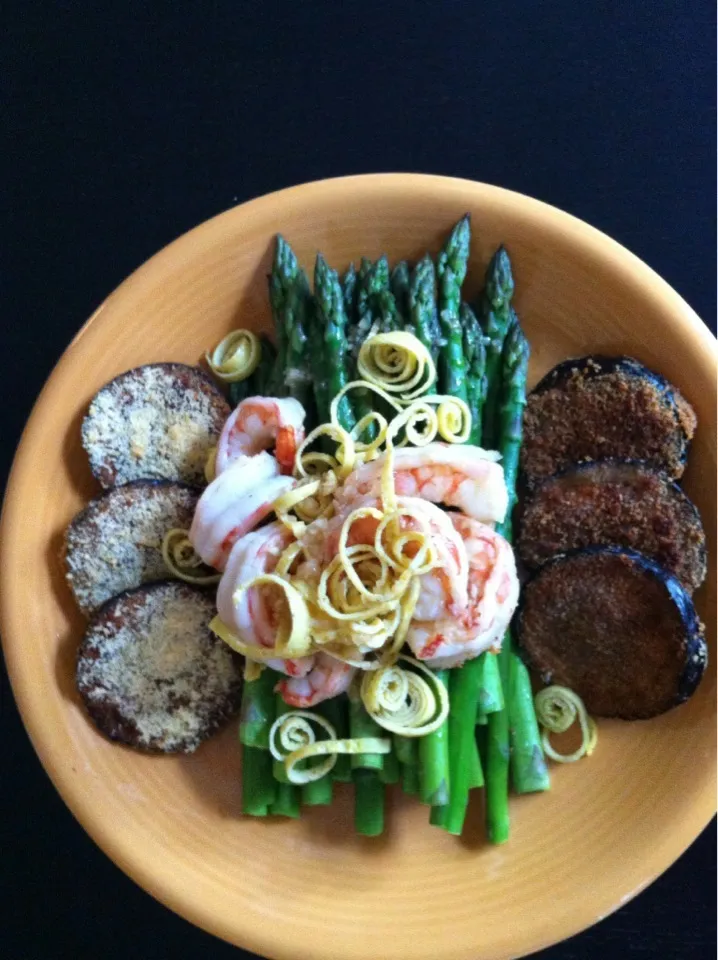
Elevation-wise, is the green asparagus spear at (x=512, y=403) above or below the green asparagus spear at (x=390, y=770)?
above

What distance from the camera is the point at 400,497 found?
2.30m

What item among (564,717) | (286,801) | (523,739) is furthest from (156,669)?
(564,717)

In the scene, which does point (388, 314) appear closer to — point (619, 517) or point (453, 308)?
point (453, 308)

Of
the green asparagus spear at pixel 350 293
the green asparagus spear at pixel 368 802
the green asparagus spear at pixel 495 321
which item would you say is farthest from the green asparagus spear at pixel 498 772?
the green asparagus spear at pixel 350 293

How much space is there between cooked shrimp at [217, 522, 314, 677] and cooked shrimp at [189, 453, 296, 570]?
0.05 metres

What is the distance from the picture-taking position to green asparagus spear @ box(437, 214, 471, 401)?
2615mm

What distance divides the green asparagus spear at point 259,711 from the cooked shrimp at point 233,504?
0.38 meters

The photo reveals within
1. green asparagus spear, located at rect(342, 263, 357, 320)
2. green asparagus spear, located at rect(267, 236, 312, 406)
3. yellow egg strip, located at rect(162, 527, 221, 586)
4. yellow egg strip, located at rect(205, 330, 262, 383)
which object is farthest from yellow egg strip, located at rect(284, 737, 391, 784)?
green asparagus spear, located at rect(342, 263, 357, 320)

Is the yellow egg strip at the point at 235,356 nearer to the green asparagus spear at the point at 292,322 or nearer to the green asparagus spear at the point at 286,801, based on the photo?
the green asparagus spear at the point at 292,322

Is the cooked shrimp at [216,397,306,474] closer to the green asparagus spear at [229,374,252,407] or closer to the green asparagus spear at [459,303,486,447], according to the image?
the green asparagus spear at [229,374,252,407]

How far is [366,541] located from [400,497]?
16 cm

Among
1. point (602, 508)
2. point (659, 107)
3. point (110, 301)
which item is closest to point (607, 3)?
point (659, 107)

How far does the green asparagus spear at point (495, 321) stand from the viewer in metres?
2.65

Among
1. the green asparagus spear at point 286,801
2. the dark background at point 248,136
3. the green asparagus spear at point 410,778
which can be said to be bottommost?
the green asparagus spear at point 286,801
